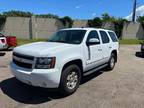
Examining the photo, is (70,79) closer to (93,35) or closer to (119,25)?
(93,35)

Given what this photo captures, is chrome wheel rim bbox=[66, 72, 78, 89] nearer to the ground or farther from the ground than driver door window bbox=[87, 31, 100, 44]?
nearer to the ground

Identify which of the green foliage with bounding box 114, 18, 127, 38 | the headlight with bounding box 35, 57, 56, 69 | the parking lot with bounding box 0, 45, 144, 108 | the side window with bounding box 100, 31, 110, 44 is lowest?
the parking lot with bounding box 0, 45, 144, 108

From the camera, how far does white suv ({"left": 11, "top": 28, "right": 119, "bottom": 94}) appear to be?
499cm

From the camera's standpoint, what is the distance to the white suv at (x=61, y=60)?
4.99 meters

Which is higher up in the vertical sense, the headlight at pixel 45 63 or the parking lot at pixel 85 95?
the headlight at pixel 45 63

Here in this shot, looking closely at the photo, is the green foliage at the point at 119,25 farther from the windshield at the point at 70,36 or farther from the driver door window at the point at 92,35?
the windshield at the point at 70,36

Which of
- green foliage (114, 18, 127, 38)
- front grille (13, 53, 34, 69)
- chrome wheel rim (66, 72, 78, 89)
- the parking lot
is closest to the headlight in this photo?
front grille (13, 53, 34, 69)

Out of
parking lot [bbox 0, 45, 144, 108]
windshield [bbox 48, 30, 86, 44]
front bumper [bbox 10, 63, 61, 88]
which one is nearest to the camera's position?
front bumper [bbox 10, 63, 61, 88]

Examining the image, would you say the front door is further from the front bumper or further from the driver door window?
the front bumper

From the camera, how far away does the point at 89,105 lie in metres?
5.00

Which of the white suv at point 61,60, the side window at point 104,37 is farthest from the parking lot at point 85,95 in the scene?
the side window at point 104,37

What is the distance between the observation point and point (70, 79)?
5613 mm

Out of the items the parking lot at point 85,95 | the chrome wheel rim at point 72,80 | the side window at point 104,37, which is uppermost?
the side window at point 104,37

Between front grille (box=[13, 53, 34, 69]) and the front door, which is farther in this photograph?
the front door
